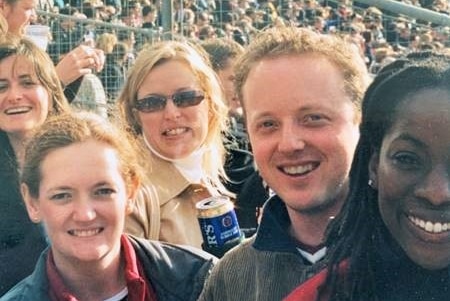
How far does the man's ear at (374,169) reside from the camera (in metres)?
1.82

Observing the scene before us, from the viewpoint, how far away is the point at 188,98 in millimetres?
3250

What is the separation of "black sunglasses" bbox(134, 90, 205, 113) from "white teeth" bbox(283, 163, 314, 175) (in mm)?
1153

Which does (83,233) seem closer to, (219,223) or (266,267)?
(219,223)

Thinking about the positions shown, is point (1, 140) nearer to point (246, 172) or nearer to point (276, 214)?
point (246, 172)

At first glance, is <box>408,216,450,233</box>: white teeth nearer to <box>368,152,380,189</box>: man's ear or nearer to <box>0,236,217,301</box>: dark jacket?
<box>368,152,380,189</box>: man's ear

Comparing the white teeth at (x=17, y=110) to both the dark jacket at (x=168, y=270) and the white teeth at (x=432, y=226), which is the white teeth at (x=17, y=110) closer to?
the dark jacket at (x=168, y=270)

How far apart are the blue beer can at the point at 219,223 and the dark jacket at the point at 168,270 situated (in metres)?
0.06

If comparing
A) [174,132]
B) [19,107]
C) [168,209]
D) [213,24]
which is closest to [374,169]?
[168,209]

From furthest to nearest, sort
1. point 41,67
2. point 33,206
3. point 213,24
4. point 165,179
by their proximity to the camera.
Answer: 1. point 213,24
2. point 41,67
3. point 165,179
4. point 33,206

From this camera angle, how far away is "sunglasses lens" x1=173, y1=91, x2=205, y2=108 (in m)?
3.23

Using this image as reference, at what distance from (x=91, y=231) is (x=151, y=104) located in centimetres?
76

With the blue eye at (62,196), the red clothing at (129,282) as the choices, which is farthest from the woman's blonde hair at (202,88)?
the blue eye at (62,196)

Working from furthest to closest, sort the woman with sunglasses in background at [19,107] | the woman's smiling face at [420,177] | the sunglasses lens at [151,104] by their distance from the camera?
the sunglasses lens at [151,104] → the woman with sunglasses in background at [19,107] → the woman's smiling face at [420,177]

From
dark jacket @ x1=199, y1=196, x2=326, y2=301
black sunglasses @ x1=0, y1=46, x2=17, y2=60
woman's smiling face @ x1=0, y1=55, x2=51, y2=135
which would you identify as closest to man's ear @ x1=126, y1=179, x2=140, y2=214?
dark jacket @ x1=199, y1=196, x2=326, y2=301
